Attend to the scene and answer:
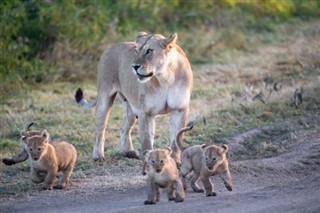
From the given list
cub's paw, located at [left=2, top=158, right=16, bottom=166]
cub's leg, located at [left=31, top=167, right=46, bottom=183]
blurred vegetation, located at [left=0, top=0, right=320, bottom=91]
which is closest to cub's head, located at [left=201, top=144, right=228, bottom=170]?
cub's leg, located at [left=31, top=167, right=46, bottom=183]

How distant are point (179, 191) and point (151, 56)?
1779mm

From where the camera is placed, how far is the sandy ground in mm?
7793

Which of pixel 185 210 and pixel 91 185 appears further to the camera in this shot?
pixel 91 185

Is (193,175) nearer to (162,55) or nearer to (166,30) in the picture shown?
(162,55)

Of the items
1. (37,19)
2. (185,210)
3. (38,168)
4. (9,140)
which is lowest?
(185,210)

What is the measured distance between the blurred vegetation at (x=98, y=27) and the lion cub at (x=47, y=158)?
5.18 meters

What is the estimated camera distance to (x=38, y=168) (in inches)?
352

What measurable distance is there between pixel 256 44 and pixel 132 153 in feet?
26.3

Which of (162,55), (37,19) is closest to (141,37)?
(162,55)

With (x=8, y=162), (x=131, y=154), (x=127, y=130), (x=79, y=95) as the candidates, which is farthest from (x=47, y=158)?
(x=79, y=95)

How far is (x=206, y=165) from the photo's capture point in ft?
27.0

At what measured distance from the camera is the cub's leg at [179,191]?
26.4ft

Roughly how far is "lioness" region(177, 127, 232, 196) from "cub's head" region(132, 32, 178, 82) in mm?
1027

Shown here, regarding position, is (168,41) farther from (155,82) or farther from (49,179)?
(49,179)
